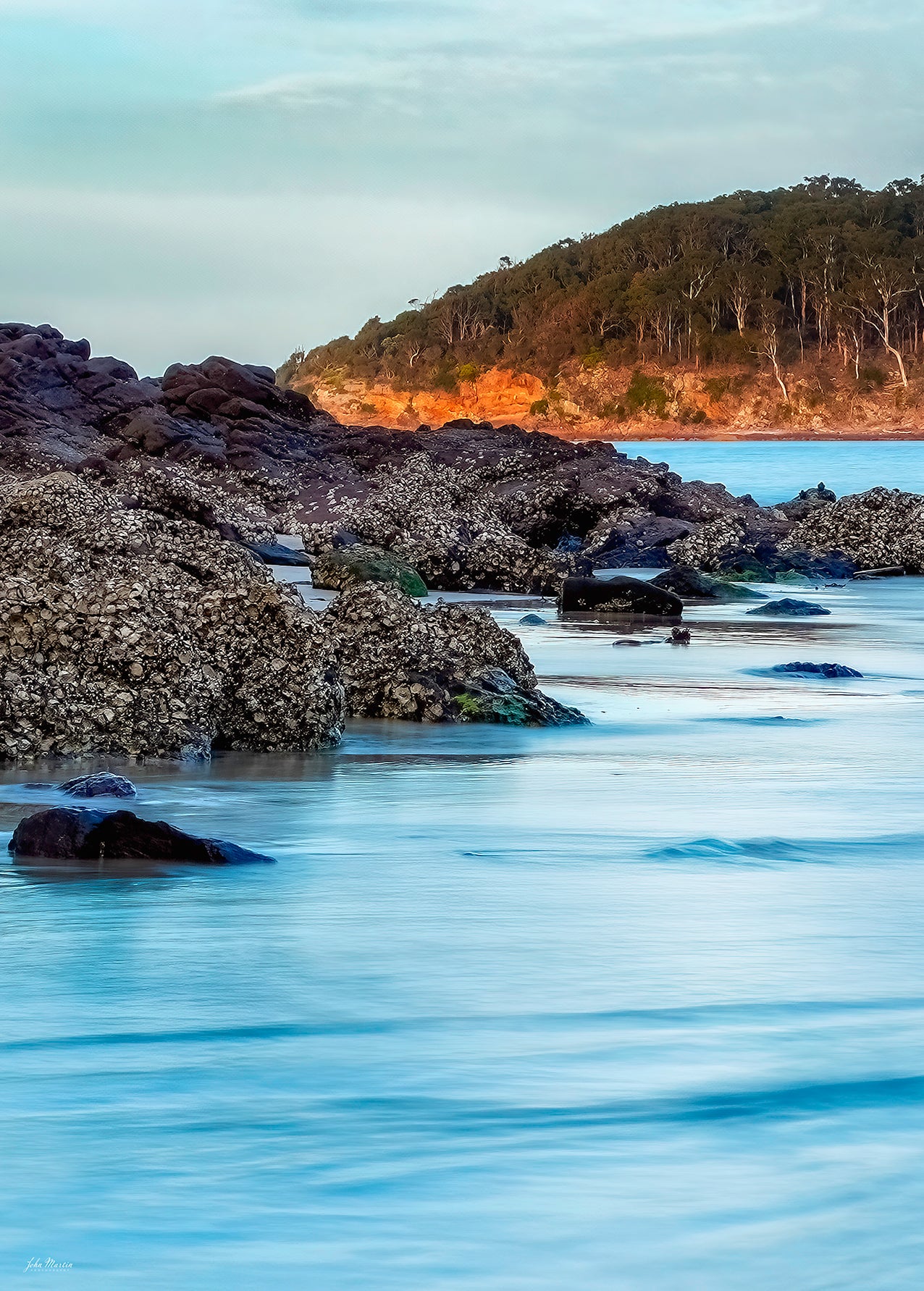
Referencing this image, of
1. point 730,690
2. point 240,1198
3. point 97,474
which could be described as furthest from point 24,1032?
point 97,474

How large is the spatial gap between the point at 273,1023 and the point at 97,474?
1948 cm

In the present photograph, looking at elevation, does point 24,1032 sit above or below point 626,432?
below

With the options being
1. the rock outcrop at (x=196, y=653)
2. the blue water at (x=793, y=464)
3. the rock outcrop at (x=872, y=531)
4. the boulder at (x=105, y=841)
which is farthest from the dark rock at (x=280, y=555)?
the blue water at (x=793, y=464)

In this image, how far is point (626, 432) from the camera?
151 m

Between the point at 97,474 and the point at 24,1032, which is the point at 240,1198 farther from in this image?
the point at 97,474

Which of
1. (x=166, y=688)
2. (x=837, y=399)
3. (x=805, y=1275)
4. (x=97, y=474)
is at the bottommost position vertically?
(x=805, y=1275)

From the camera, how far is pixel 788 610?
16.9 meters

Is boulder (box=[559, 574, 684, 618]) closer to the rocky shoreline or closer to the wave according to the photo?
the rocky shoreline

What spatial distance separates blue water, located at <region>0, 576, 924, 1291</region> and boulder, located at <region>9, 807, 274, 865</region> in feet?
0.39

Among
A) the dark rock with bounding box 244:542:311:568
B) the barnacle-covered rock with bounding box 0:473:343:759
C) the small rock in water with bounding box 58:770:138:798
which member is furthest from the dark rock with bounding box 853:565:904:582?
the small rock in water with bounding box 58:770:138:798

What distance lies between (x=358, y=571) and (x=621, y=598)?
232 centimetres

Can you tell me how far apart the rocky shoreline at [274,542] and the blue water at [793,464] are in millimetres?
18375

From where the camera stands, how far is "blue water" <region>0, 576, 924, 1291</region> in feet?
9.01

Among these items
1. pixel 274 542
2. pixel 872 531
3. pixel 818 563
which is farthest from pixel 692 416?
pixel 274 542
